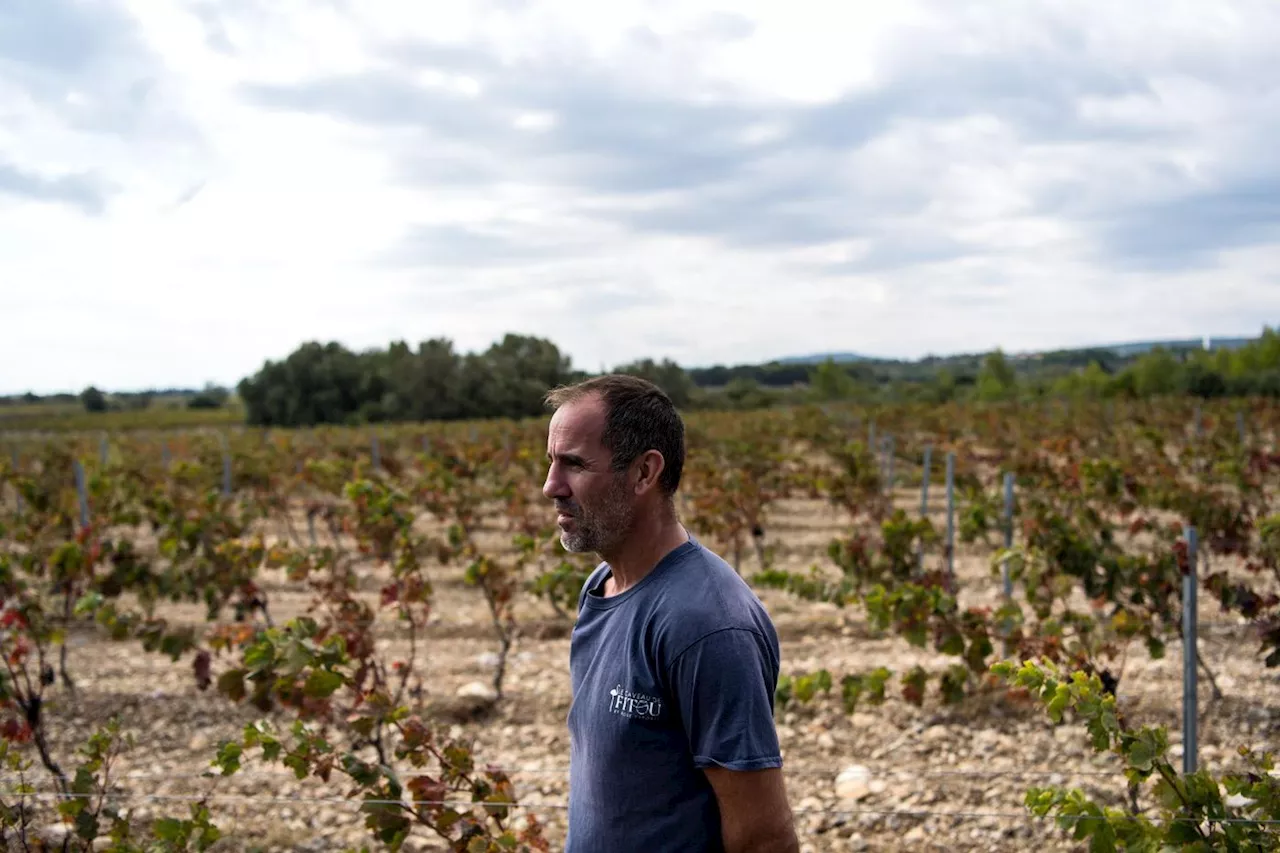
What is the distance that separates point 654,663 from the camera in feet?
5.59

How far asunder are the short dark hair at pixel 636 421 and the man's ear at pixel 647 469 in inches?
0.4

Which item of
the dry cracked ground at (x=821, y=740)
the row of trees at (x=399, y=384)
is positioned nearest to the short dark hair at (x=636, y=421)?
the dry cracked ground at (x=821, y=740)

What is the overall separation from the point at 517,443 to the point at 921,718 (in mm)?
13383

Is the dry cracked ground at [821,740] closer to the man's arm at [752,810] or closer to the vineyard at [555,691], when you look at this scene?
the vineyard at [555,691]

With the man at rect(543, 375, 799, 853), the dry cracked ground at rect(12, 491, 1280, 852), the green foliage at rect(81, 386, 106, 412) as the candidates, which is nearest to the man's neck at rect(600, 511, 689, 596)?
the man at rect(543, 375, 799, 853)

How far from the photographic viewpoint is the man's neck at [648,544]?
1.88 m

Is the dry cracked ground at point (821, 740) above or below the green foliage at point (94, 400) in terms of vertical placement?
below

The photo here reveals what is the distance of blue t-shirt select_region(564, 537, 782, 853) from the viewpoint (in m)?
1.61

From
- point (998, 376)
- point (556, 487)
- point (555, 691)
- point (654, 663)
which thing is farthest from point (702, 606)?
point (998, 376)

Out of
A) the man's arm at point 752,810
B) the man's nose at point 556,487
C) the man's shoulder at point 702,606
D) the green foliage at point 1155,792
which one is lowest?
the green foliage at point 1155,792

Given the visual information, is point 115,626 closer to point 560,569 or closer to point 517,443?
point 560,569

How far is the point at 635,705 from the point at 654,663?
81 mm

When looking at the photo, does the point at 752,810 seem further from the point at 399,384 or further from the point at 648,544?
the point at 399,384

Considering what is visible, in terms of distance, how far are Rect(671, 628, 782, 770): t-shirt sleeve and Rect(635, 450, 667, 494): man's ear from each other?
0.34 meters
